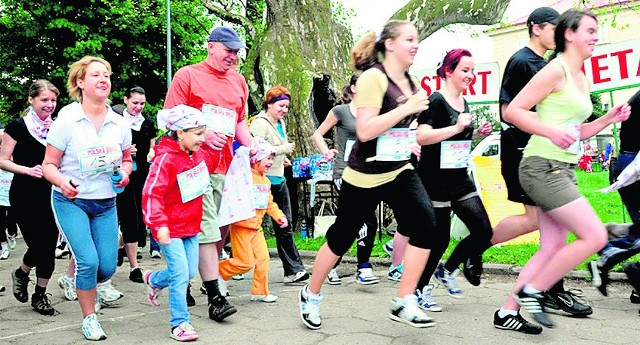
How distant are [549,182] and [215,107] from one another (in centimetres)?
236

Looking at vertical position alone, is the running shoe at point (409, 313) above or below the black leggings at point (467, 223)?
below

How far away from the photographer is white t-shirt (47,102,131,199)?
4.87 meters

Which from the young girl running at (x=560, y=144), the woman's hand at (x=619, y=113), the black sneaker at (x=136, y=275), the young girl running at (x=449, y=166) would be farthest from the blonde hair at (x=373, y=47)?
the black sneaker at (x=136, y=275)

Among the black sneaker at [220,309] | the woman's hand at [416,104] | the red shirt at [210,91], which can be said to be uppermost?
the red shirt at [210,91]

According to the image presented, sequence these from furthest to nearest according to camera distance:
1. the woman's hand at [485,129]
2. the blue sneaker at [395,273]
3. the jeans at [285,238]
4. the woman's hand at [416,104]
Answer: the jeans at [285,238] → the blue sneaker at [395,273] → the woman's hand at [485,129] → the woman's hand at [416,104]

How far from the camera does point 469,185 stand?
5.38 metres

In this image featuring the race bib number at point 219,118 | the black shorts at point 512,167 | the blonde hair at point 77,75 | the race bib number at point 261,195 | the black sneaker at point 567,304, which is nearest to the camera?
the blonde hair at point 77,75

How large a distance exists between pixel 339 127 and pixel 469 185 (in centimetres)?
161

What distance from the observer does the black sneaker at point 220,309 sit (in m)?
5.20

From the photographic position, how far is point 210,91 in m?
5.54

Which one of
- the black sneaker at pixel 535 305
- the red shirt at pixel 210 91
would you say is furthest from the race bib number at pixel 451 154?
the red shirt at pixel 210 91

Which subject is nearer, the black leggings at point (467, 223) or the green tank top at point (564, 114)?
the green tank top at point (564, 114)

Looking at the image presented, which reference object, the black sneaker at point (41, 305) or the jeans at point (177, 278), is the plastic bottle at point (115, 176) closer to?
the jeans at point (177, 278)

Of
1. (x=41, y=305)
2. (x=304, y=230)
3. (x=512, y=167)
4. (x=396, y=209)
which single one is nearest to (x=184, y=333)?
(x=396, y=209)
